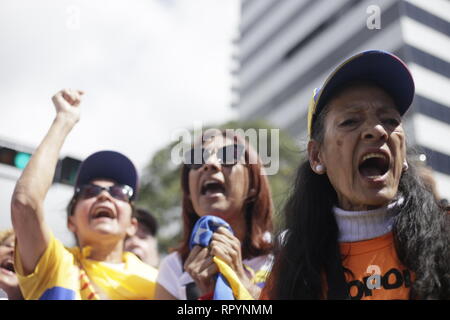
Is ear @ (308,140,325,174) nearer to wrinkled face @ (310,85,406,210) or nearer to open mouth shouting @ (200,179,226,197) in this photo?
wrinkled face @ (310,85,406,210)

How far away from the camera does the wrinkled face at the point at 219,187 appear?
9.07ft

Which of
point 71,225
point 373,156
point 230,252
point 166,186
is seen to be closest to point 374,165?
point 373,156

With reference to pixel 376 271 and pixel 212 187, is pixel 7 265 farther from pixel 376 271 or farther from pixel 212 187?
pixel 376 271

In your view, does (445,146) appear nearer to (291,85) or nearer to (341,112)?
(291,85)

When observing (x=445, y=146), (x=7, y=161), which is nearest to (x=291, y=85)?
(x=445, y=146)

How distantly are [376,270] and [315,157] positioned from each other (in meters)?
0.49

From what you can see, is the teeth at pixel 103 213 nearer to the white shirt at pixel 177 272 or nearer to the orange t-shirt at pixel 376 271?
the white shirt at pixel 177 272

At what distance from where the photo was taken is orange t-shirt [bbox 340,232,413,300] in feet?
5.10

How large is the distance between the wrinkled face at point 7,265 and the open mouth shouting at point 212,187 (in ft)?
3.53

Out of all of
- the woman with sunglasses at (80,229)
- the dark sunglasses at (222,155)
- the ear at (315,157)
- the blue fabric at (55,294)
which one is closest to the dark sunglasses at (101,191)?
the woman with sunglasses at (80,229)

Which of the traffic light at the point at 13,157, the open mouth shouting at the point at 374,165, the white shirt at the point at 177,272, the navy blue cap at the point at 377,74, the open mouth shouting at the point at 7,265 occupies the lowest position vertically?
the white shirt at the point at 177,272

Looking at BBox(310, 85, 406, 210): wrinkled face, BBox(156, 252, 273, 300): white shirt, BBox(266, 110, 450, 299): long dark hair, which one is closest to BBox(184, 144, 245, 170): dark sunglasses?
BBox(156, 252, 273, 300): white shirt

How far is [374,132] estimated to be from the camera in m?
1.70
